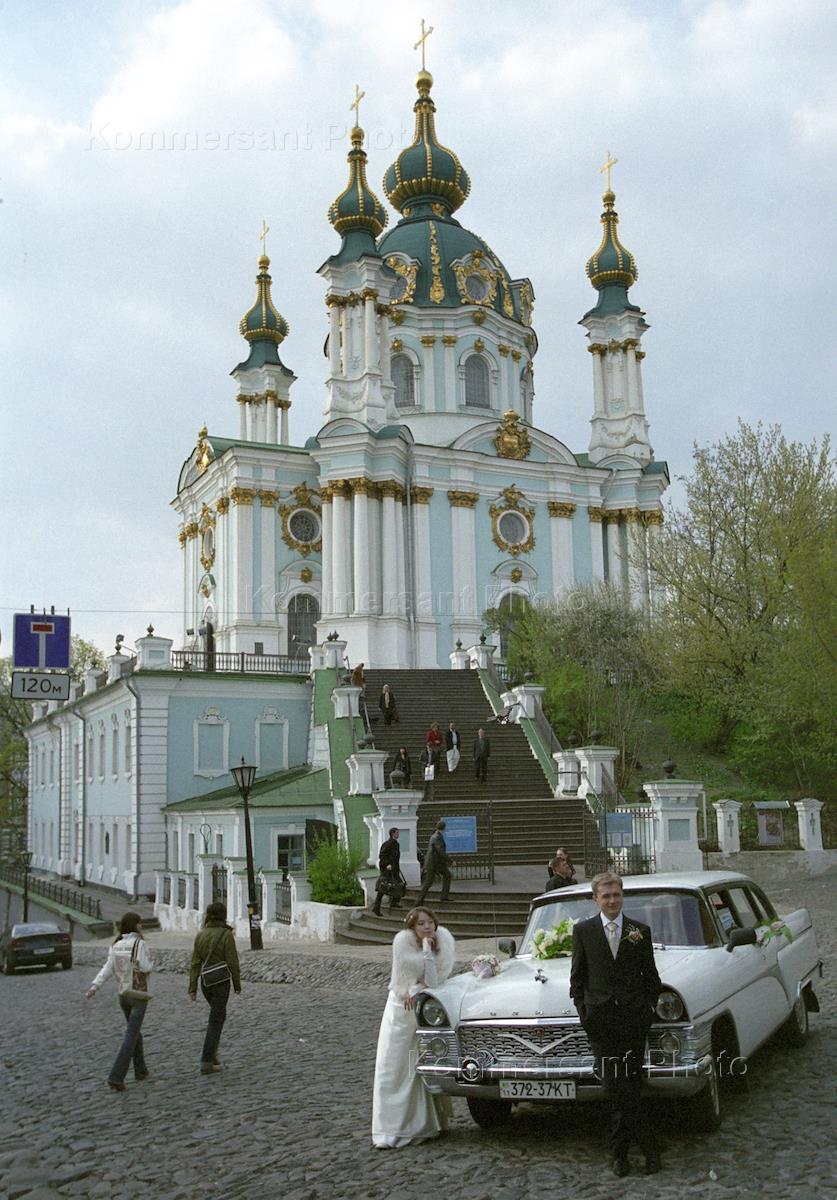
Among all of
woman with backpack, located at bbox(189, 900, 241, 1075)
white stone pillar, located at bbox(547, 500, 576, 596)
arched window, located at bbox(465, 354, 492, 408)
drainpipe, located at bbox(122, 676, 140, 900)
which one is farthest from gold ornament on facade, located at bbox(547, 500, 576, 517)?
woman with backpack, located at bbox(189, 900, 241, 1075)

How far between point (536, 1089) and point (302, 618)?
40998 millimetres

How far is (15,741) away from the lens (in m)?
63.0

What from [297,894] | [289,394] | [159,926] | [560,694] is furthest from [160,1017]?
[289,394]

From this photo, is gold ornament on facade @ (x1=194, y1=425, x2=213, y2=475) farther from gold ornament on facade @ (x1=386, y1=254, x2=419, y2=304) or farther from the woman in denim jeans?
the woman in denim jeans

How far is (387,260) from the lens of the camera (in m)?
52.2

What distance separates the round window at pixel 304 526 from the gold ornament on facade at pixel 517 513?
6751 millimetres

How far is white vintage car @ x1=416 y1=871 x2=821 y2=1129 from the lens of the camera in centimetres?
703

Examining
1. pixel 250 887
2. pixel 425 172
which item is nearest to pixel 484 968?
pixel 250 887

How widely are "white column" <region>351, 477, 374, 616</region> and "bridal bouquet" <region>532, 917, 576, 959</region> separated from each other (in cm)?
3594

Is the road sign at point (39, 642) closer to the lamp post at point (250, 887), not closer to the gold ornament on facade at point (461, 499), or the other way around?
the lamp post at point (250, 887)

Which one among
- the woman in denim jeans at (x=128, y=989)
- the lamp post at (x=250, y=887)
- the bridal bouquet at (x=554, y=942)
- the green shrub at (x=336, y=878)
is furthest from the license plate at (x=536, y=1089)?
the green shrub at (x=336, y=878)

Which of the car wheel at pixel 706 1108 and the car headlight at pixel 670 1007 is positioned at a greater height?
the car headlight at pixel 670 1007

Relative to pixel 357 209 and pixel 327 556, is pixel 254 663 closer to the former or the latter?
pixel 327 556

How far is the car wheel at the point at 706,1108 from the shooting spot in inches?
284
